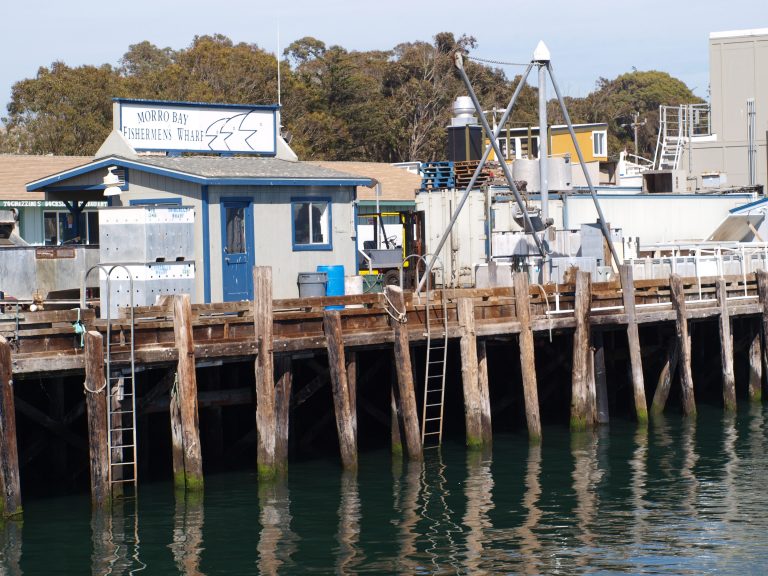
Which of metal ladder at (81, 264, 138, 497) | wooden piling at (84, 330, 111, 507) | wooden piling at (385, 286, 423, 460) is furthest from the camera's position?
wooden piling at (385, 286, 423, 460)

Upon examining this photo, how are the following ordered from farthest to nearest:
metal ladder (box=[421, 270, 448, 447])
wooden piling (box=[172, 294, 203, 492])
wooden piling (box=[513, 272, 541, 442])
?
wooden piling (box=[513, 272, 541, 442]), metal ladder (box=[421, 270, 448, 447]), wooden piling (box=[172, 294, 203, 492])

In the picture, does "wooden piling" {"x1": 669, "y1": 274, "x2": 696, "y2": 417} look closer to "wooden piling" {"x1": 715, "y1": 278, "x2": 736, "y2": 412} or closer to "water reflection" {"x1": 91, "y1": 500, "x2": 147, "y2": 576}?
"wooden piling" {"x1": 715, "y1": 278, "x2": 736, "y2": 412}

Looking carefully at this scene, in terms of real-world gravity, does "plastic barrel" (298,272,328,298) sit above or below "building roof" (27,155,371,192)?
below

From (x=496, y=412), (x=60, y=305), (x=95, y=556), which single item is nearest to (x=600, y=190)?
(x=496, y=412)

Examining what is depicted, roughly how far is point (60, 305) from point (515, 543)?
1015 centimetres

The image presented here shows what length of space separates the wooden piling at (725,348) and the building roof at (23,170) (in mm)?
20296

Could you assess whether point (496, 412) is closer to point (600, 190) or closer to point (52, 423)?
point (52, 423)

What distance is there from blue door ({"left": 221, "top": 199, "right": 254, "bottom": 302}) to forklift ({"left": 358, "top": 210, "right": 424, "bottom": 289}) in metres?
3.30

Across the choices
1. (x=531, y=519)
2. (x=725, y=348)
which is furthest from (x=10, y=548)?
(x=725, y=348)

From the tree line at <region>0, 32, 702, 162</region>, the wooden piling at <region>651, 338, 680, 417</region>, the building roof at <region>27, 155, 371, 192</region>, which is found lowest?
the wooden piling at <region>651, 338, 680, 417</region>

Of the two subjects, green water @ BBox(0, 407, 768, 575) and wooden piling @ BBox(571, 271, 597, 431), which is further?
wooden piling @ BBox(571, 271, 597, 431)

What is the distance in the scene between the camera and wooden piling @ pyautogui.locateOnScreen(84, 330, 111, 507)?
18.9 metres

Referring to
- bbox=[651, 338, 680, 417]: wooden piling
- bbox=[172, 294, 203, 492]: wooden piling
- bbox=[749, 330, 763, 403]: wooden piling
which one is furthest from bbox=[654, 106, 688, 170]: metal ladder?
bbox=[172, 294, 203, 492]: wooden piling

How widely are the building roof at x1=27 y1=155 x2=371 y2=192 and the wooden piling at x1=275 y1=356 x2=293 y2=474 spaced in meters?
5.28
